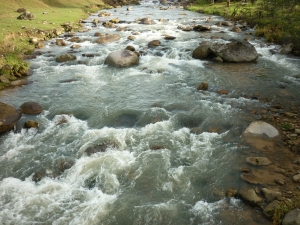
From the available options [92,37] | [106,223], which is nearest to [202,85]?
[106,223]

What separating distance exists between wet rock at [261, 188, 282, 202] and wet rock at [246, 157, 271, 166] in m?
1.49

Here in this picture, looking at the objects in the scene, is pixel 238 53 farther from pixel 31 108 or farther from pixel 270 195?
pixel 31 108

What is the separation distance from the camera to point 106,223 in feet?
24.1

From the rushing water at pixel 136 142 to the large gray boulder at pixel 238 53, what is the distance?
30.1 inches

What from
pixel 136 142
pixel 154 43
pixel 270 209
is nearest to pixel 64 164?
pixel 136 142

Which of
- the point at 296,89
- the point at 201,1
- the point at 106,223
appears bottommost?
the point at 106,223

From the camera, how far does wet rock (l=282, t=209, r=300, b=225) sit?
6439mm

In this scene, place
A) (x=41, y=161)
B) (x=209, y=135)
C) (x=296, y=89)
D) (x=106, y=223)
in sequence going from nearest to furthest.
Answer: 1. (x=106, y=223)
2. (x=41, y=161)
3. (x=209, y=135)
4. (x=296, y=89)

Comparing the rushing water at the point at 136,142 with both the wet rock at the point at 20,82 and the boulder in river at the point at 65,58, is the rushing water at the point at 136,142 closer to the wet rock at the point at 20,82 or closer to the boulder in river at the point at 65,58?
the wet rock at the point at 20,82

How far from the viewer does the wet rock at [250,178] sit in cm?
838

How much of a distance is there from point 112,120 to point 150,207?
5.76 m

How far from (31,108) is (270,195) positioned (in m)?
11.6

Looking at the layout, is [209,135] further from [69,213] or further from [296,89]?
[296,89]

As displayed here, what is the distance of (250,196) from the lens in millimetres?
7684
